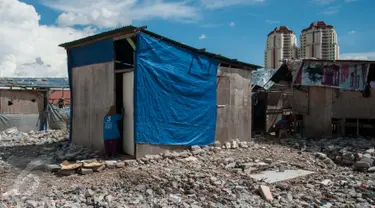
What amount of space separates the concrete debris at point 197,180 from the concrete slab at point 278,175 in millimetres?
21

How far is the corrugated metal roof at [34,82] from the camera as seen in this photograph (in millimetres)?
17359

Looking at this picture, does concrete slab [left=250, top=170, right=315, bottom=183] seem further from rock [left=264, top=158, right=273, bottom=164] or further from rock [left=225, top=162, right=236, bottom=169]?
rock [left=264, top=158, right=273, bottom=164]

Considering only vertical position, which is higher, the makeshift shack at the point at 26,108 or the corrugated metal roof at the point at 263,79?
the corrugated metal roof at the point at 263,79

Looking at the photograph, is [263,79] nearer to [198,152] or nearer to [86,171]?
[198,152]

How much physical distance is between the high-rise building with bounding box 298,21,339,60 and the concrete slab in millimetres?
22842

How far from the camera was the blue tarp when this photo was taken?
771 cm

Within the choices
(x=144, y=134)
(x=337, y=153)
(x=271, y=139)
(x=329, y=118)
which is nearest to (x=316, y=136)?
(x=329, y=118)

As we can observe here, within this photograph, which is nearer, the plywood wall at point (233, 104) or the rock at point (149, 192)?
the rock at point (149, 192)

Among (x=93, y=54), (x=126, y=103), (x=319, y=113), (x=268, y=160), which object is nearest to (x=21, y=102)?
(x=93, y=54)

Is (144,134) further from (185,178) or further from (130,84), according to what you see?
(185,178)

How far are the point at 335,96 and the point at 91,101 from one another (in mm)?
9001

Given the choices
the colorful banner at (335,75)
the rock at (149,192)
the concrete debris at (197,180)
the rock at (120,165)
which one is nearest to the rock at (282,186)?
the concrete debris at (197,180)

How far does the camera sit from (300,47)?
3078 cm

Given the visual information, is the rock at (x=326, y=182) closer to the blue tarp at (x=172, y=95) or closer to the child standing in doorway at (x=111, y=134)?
the blue tarp at (x=172, y=95)
